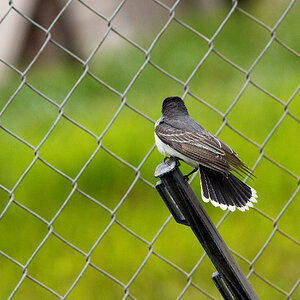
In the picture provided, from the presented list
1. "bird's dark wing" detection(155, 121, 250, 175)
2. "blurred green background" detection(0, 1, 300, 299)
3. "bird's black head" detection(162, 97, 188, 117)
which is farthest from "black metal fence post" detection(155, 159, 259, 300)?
"blurred green background" detection(0, 1, 300, 299)

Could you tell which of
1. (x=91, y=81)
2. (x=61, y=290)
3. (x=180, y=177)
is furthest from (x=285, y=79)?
(x=180, y=177)

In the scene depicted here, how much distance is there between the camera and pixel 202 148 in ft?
7.11

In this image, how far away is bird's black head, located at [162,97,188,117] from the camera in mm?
2311

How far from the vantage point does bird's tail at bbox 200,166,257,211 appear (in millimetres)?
2166

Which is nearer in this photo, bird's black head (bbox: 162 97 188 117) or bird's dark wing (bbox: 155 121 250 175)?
bird's dark wing (bbox: 155 121 250 175)

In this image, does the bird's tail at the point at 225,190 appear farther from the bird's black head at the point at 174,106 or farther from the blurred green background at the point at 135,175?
the blurred green background at the point at 135,175

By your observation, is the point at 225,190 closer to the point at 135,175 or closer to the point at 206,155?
the point at 206,155

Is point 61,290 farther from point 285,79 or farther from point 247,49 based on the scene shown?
point 247,49

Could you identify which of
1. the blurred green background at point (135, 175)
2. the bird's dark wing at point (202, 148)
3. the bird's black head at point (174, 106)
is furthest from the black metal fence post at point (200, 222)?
the blurred green background at point (135, 175)

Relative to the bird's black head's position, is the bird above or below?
below

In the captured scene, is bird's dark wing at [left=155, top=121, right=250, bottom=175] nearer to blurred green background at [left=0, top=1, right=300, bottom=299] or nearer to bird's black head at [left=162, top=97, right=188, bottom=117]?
bird's black head at [left=162, top=97, right=188, bottom=117]

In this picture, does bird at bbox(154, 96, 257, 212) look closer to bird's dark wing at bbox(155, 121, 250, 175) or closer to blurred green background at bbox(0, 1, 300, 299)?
bird's dark wing at bbox(155, 121, 250, 175)

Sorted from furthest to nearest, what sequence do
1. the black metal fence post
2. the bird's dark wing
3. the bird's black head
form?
the bird's black head < the bird's dark wing < the black metal fence post

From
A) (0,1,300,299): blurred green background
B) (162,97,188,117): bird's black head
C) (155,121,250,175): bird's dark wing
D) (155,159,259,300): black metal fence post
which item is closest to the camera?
(155,159,259,300): black metal fence post
